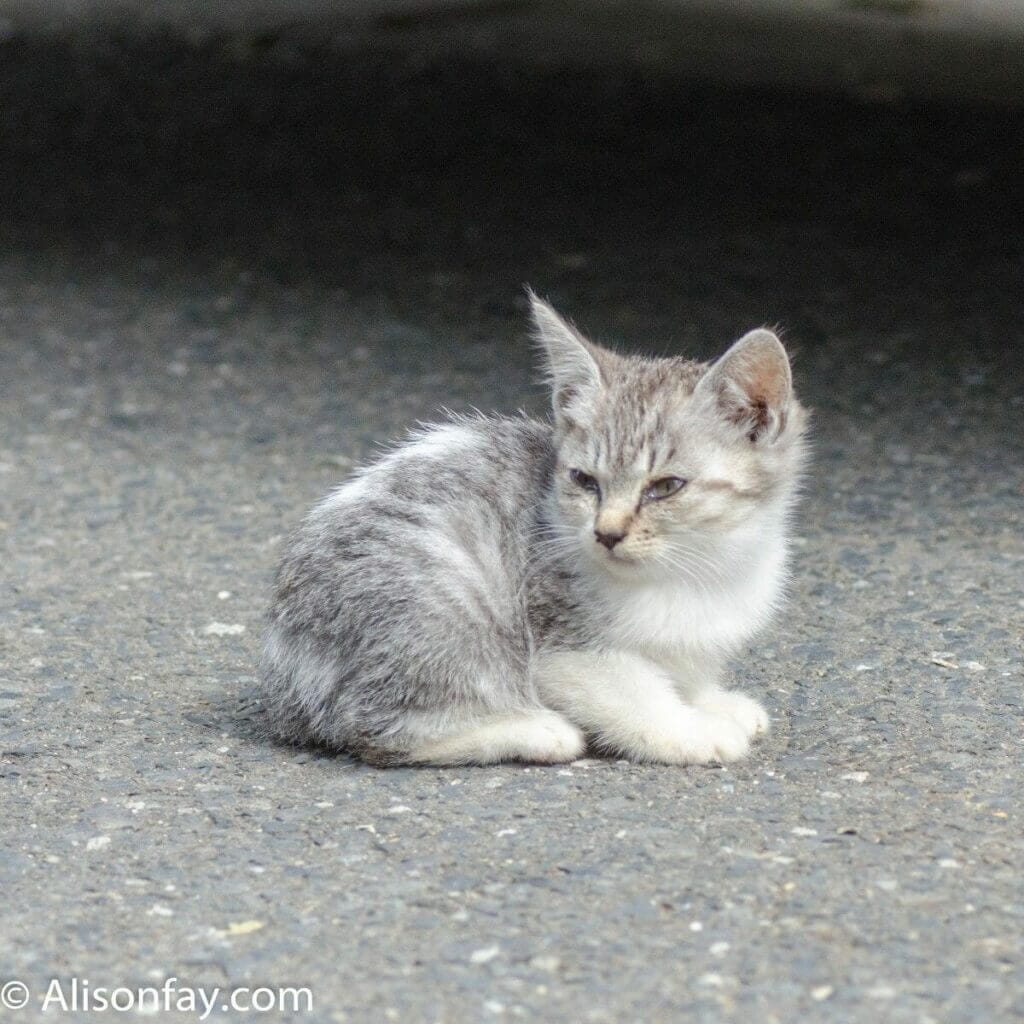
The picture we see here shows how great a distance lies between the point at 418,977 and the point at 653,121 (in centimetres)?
830

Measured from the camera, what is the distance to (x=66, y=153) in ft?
34.2

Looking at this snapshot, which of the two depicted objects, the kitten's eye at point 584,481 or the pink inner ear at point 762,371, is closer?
the pink inner ear at point 762,371

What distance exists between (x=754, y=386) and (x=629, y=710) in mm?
852

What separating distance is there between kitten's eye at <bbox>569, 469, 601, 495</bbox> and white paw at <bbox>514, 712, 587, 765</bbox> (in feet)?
1.85

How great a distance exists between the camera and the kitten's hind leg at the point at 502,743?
409cm

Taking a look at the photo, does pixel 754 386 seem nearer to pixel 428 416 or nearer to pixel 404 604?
pixel 404 604

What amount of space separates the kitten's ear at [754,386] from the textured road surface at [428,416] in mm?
837

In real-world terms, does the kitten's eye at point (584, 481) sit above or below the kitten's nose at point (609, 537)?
above

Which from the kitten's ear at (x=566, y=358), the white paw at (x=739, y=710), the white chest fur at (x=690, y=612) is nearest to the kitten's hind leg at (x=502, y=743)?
the white chest fur at (x=690, y=612)

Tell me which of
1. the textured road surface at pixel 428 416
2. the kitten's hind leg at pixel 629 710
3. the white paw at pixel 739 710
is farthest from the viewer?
the white paw at pixel 739 710

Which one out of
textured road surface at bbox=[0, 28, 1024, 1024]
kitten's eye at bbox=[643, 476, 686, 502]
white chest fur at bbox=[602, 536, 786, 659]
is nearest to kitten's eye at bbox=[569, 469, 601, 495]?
kitten's eye at bbox=[643, 476, 686, 502]

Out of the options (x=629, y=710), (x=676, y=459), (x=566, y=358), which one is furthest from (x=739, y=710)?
(x=566, y=358)

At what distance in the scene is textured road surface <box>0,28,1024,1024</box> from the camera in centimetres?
333

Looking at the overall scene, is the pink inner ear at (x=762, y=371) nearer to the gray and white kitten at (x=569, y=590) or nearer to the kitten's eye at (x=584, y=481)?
the gray and white kitten at (x=569, y=590)
